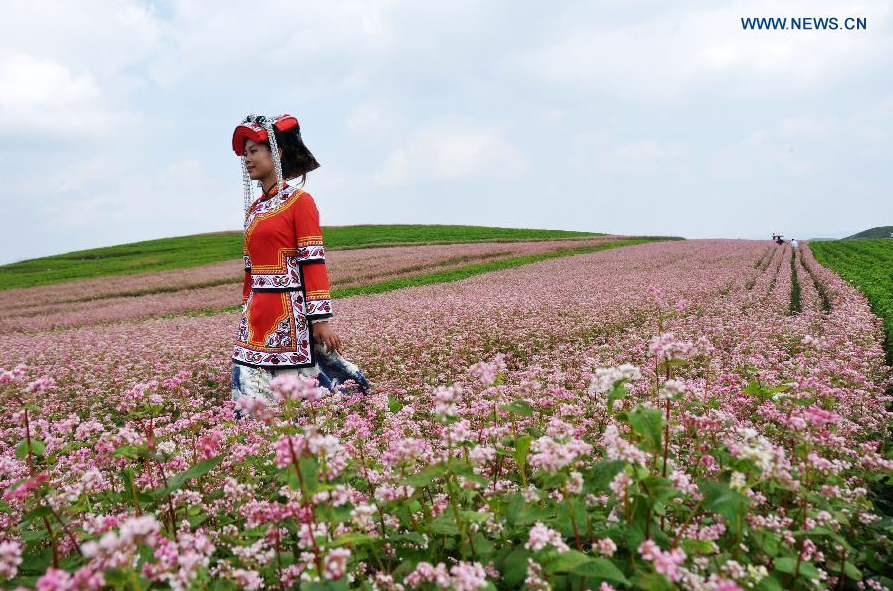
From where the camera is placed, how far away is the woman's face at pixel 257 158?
5863 millimetres

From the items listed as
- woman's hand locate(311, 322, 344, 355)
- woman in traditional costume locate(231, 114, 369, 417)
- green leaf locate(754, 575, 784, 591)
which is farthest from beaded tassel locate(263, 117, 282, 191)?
green leaf locate(754, 575, 784, 591)

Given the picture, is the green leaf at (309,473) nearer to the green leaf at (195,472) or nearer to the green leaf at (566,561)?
the green leaf at (195,472)

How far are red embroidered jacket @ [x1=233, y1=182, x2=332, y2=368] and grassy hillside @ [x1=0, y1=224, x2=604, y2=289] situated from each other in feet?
158

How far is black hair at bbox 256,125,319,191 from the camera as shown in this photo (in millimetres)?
6090

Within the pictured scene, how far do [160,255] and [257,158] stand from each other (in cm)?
6183

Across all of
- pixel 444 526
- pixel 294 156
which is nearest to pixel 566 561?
pixel 444 526

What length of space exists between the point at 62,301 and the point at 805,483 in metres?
37.6

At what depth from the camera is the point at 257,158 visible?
5883 mm

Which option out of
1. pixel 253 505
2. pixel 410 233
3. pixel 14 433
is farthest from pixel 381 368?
pixel 410 233

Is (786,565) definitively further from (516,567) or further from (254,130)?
(254,130)

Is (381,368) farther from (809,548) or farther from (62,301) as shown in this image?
(62,301)

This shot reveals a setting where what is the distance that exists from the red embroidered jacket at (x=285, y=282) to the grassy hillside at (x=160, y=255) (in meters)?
48.0

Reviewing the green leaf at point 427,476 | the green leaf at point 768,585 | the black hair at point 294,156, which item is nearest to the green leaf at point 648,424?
the green leaf at point 768,585

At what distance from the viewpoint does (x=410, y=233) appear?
63812mm
